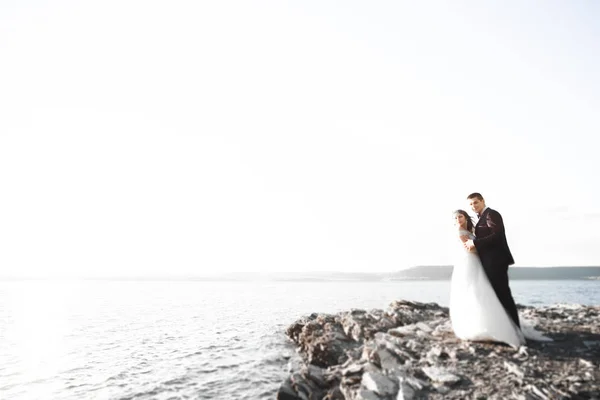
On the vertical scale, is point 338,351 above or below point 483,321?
below

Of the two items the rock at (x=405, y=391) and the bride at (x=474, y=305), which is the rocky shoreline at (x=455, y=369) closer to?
the rock at (x=405, y=391)

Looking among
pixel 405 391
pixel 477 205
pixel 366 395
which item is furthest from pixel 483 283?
pixel 366 395

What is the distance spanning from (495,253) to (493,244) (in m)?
0.28

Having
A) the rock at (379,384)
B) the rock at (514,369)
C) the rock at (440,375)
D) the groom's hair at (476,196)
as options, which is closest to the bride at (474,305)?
the groom's hair at (476,196)

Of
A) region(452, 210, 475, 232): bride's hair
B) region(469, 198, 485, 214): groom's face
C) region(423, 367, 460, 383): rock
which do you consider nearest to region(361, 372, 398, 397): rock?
region(423, 367, 460, 383): rock

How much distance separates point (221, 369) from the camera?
17484mm

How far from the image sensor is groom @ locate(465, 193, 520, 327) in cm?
1081

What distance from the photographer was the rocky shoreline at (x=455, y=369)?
828 centimetres

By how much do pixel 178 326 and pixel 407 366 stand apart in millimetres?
30016

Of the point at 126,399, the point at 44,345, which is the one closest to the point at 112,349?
the point at 44,345

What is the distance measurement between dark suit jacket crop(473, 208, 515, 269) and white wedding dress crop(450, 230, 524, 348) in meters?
0.28

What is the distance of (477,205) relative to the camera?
11531mm

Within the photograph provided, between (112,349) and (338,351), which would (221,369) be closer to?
(338,351)

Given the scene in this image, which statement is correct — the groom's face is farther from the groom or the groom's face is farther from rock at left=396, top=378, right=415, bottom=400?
rock at left=396, top=378, right=415, bottom=400
